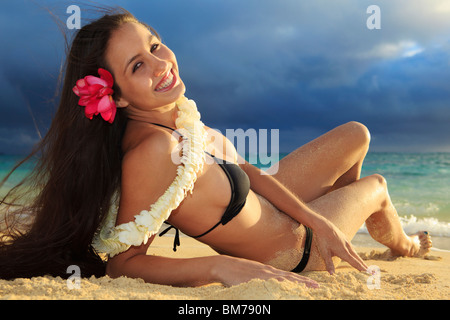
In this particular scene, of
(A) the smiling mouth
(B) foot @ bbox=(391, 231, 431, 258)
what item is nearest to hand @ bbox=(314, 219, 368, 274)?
(B) foot @ bbox=(391, 231, 431, 258)

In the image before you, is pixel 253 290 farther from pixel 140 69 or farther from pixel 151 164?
pixel 140 69

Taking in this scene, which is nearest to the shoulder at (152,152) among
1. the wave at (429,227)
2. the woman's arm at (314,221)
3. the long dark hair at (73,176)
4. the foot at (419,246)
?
the long dark hair at (73,176)

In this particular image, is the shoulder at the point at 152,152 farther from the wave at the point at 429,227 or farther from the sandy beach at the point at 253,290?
the wave at the point at 429,227

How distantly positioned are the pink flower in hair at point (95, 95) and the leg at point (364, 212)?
1536 millimetres

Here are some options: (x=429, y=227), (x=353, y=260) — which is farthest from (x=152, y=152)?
(x=429, y=227)

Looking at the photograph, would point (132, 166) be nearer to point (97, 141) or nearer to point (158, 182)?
point (158, 182)

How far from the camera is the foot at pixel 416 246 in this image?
11.3ft

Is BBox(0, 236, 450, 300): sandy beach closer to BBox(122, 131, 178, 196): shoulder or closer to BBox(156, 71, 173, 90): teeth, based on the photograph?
BBox(122, 131, 178, 196): shoulder

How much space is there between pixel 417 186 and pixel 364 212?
31.0 feet

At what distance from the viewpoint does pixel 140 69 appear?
2324 millimetres

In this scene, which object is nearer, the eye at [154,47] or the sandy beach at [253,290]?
the sandy beach at [253,290]

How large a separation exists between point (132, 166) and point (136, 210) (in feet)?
0.79

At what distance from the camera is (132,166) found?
2090 millimetres
